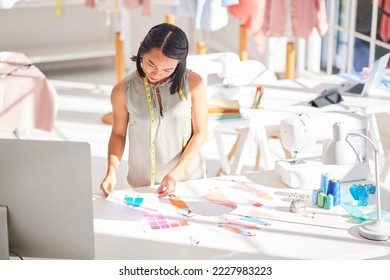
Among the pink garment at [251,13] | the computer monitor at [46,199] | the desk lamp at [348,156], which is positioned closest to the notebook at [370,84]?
the pink garment at [251,13]

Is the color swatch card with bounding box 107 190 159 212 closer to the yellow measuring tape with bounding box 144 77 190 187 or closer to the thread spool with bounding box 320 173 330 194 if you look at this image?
the yellow measuring tape with bounding box 144 77 190 187

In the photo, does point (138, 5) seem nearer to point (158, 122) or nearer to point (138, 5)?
point (138, 5)

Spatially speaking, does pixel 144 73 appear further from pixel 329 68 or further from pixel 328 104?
pixel 329 68

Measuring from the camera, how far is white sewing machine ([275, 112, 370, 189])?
3.01 meters

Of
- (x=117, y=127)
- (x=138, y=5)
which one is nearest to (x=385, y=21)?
(x=138, y=5)

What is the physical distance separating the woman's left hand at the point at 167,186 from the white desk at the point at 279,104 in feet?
3.55

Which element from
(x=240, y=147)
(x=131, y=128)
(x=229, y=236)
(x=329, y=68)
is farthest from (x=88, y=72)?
(x=229, y=236)

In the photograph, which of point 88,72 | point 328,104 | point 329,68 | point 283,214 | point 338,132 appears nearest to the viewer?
point 338,132

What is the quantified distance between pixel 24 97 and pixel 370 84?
2.10 meters

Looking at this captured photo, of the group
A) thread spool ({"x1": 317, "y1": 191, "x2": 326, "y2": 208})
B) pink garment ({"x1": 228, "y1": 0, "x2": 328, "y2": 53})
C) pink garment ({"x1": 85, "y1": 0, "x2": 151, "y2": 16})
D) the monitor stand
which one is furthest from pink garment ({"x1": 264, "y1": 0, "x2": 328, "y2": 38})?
the monitor stand

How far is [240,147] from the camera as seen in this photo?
4.62m

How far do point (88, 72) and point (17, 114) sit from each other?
10.5ft

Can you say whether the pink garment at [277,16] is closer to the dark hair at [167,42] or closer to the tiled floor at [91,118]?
the tiled floor at [91,118]

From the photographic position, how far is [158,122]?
328 centimetres
